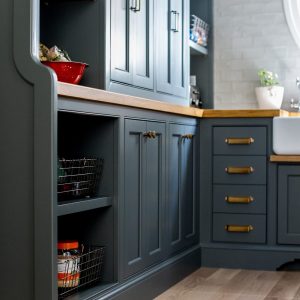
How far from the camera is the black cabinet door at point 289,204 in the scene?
398 centimetres

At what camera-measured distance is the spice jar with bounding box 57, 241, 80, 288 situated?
8.41 ft

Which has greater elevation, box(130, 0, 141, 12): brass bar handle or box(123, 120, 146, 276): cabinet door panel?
box(130, 0, 141, 12): brass bar handle

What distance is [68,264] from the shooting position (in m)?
2.58

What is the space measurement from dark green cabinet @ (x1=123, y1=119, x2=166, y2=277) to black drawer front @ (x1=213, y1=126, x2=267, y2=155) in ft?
2.45

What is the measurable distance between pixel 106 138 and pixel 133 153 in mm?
221

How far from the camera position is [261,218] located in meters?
4.04

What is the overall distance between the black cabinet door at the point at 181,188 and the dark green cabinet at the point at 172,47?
0.76 ft

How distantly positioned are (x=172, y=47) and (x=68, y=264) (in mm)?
1588

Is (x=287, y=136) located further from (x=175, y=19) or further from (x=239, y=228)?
(x=175, y=19)

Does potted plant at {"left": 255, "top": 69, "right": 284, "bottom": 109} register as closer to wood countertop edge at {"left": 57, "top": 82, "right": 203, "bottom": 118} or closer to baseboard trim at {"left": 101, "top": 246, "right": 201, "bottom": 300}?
wood countertop edge at {"left": 57, "top": 82, "right": 203, "bottom": 118}

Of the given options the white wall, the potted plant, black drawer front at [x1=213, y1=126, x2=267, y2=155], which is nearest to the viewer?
black drawer front at [x1=213, y1=126, x2=267, y2=155]

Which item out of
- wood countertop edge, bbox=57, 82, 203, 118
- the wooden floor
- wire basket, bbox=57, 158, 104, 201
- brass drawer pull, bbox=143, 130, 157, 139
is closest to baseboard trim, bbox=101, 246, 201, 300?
the wooden floor

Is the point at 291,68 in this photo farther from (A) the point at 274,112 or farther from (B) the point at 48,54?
(B) the point at 48,54

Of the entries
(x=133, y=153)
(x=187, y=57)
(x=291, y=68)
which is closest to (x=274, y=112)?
(x=187, y=57)
